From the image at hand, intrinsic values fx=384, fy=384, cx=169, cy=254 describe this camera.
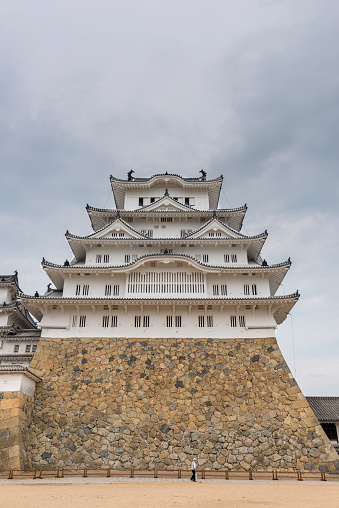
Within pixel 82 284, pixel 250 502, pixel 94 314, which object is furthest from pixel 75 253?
pixel 250 502

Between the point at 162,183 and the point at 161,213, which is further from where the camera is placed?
the point at 162,183

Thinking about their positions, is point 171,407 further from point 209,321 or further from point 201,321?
point 209,321

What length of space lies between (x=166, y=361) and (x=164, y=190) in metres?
16.9

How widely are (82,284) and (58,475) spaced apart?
41.3ft

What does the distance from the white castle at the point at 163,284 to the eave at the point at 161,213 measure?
0.35 feet

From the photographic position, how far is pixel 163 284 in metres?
26.8

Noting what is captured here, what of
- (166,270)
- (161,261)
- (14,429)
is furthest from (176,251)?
(14,429)

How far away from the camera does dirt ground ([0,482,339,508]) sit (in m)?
12.3

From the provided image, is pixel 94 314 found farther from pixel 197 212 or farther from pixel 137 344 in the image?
pixel 197 212

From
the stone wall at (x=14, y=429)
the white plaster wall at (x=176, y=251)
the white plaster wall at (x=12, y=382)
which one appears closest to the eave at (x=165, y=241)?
the white plaster wall at (x=176, y=251)

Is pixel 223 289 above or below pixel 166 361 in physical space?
above

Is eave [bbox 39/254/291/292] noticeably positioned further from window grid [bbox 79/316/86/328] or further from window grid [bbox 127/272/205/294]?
window grid [bbox 79/316/86/328]

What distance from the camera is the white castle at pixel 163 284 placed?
2556 cm

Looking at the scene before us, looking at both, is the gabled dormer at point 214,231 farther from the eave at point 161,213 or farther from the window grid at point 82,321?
the window grid at point 82,321
